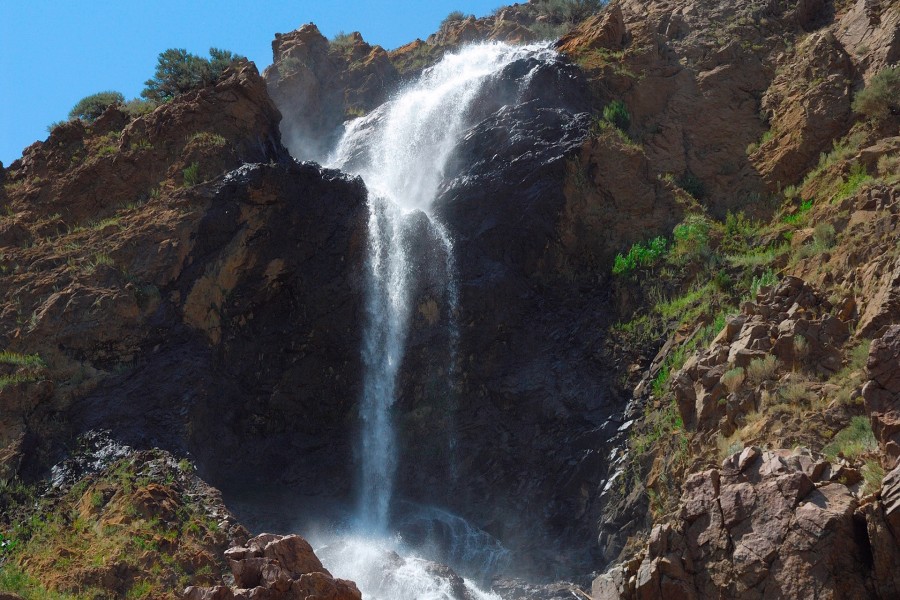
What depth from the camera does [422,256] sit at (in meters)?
24.4

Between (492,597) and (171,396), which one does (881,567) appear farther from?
(171,396)

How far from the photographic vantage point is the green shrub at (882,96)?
853 inches

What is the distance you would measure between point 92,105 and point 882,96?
24940 mm

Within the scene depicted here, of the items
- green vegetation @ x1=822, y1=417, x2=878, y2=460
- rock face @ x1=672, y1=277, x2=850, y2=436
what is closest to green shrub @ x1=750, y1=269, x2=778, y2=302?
rock face @ x1=672, y1=277, x2=850, y2=436

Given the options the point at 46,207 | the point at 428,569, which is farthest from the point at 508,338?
the point at 46,207

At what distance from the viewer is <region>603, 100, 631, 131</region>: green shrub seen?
86.3 ft

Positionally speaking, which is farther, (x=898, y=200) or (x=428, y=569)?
(x=428, y=569)

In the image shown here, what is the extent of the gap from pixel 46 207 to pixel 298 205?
717 centimetres

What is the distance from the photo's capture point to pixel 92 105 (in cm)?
3030

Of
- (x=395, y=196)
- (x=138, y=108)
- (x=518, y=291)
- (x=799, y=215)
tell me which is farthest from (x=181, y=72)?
(x=799, y=215)

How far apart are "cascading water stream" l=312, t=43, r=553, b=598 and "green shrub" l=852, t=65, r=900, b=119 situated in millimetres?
10291

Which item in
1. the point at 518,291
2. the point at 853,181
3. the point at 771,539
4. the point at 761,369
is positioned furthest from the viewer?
the point at 518,291

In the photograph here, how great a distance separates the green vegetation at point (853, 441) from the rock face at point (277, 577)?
26.5 ft

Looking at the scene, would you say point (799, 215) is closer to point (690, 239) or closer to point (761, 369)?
point (690, 239)
